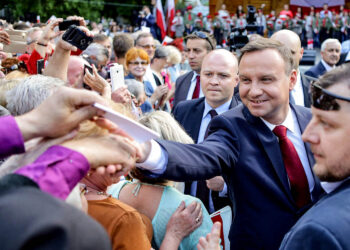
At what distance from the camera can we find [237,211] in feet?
7.04

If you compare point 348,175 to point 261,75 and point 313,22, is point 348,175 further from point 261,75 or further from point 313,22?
point 313,22

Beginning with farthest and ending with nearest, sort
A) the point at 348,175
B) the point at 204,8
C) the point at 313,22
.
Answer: the point at 204,8
the point at 313,22
the point at 348,175

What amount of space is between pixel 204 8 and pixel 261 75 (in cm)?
2624

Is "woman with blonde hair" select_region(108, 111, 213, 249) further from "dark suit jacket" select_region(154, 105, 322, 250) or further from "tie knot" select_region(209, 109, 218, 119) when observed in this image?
"tie knot" select_region(209, 109, 218, 119)

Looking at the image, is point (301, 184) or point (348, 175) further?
point (301, 184)

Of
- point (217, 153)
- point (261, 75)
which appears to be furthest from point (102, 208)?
point (261, 75)

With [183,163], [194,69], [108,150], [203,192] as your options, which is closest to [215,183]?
[203,192]

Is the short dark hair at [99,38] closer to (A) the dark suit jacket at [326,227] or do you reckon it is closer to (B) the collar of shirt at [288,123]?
(B) the collar of shirt at [288,123]

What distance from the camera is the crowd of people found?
3.00 ft

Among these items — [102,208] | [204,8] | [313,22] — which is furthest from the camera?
[204,8]

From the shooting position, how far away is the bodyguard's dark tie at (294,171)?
81.4 inches

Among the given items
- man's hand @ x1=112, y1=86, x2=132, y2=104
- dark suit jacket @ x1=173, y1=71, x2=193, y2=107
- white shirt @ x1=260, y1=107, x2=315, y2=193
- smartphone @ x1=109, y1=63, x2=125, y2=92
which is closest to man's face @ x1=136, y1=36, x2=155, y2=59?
dark suit jacket @ x1=173, y1=71, x2=193, y2=107

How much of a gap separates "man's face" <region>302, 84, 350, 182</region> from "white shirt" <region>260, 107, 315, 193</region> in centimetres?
70

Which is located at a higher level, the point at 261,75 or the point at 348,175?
the point at 261,75
